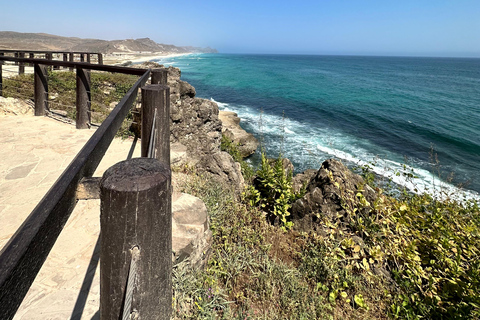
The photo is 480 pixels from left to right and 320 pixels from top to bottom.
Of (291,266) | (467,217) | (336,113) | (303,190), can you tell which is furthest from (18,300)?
(336,113)

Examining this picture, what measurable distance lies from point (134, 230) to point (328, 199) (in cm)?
445

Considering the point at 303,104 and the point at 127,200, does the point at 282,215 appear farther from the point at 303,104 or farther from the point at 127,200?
the point at 303,104

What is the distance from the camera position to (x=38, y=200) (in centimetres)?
328

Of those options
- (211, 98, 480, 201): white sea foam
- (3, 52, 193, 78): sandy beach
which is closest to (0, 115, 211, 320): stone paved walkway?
(3, 52, 193, 78): sandy beach

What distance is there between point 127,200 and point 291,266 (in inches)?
132

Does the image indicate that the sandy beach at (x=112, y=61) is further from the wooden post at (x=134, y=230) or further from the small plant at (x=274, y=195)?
the wooden post at (x=134, y=230)

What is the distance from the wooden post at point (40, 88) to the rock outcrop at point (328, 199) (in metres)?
5.96

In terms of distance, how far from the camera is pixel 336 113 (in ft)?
86.2

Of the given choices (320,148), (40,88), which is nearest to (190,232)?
(40,88)

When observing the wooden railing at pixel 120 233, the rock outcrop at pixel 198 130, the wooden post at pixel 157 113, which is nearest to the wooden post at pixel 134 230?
the wooden railing at pixel 120 233

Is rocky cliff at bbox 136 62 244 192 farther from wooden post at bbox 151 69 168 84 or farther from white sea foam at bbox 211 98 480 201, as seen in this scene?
white sea foam at bbox 211 98 480 201

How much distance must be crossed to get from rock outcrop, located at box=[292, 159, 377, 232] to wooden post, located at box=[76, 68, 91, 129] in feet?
15.2

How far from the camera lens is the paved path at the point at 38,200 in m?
2.12

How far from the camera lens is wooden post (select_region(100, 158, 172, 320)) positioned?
0.85 meters
